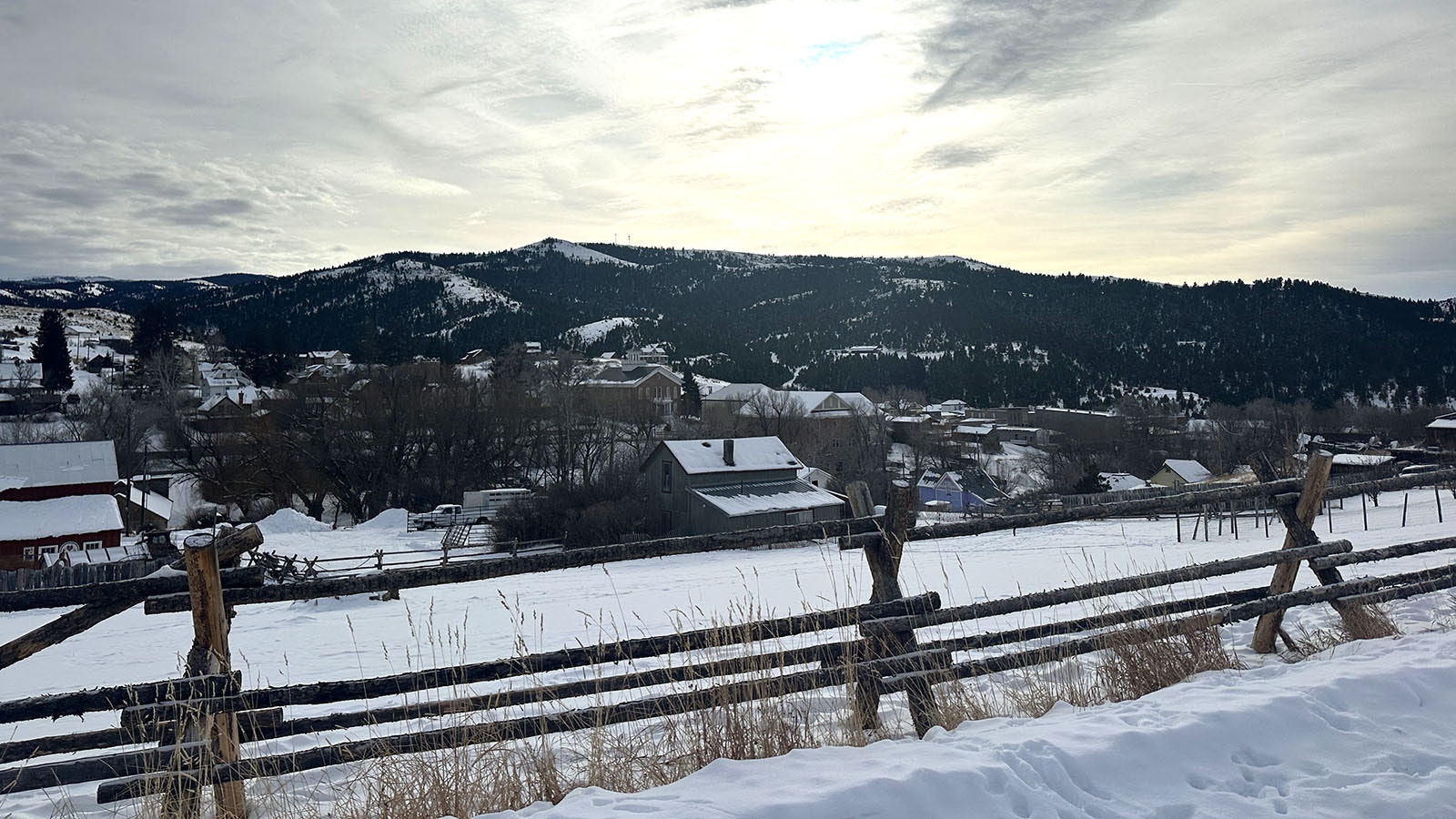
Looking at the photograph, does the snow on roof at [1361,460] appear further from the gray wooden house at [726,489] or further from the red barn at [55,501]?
the red barn at [55,501]

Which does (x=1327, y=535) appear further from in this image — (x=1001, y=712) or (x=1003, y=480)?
(x=1003, y=480)

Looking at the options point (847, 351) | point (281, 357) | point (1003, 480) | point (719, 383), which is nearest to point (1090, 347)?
point (847, 351)

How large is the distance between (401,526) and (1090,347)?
13848 centimetres

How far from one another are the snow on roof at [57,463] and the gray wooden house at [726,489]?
25419mm

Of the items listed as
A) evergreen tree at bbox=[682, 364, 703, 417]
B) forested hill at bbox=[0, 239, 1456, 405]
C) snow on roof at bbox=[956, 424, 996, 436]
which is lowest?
snow on roof at bbox=[956, 424, 996, 436]

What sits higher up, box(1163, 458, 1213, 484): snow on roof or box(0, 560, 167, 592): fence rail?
box(0, 560, 167, 592): fence rail

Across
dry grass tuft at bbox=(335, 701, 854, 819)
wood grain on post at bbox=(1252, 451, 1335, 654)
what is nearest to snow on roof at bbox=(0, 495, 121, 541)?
dry grass tuft at bbox=(335, 701, 854, 819)

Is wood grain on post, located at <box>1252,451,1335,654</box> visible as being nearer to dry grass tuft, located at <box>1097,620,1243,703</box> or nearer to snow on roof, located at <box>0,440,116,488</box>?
dry grass tuft, located at <box>1097,620,1243,703</box>

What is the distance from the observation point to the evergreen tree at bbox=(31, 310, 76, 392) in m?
81.5

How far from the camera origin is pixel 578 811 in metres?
3.09

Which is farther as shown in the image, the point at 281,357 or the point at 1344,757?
the point at 281,357

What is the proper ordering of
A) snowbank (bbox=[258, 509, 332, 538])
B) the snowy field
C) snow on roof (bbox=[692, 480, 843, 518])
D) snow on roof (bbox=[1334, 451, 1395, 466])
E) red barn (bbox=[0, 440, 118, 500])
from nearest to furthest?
the snowy field < red barn (bbox=[0, 440, 118, 500]) < snow on roof (bbox=[692, 480, 843, 518]) < snow on roof (bbox=[1334, 451, 1395, 466]) < snowbank (bbox=[258, 509, 332, 538])

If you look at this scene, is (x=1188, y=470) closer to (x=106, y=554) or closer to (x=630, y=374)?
(x=630, y=374)

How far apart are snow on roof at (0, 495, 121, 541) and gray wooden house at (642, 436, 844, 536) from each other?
79.5 feet
